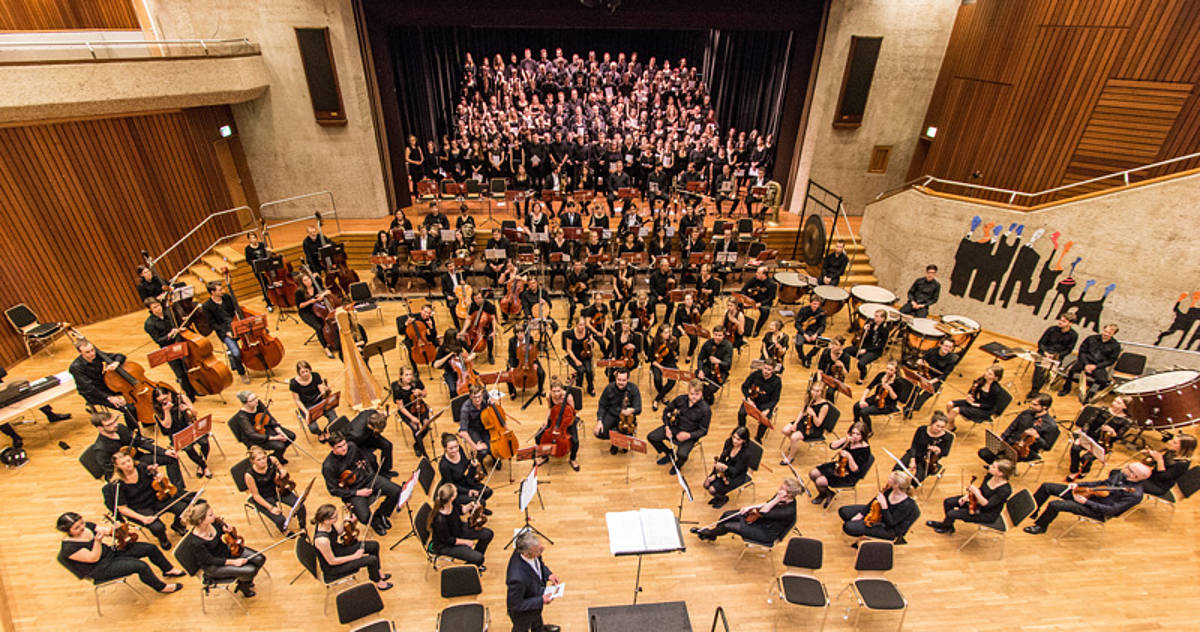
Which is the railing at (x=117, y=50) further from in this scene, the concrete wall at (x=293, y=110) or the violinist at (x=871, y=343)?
the violinist at (x=871, y=343)

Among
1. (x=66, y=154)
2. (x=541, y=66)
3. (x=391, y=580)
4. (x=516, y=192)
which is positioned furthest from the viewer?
(x=541, y=66)

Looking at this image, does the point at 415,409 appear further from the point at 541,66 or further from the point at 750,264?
the point at 541,66

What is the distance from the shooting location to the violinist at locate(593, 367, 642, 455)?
262 inches

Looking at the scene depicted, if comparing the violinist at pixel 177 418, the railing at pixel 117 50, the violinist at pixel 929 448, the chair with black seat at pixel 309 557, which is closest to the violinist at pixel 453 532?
the chair with black seat at pixel 309 557

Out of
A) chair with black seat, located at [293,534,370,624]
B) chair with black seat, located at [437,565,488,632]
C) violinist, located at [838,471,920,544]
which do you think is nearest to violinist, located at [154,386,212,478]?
chair with black seat, located at [293,534,370,624]

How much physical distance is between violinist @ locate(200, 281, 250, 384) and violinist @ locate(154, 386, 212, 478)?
156 centimetres

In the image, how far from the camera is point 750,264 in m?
10.4

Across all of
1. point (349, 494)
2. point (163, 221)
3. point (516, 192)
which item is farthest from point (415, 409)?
point (163, 221)

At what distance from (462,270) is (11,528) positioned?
6.69 meters

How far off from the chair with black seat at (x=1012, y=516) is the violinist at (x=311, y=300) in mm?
8959

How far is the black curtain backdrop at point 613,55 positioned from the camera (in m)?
15.0

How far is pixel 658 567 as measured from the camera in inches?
219

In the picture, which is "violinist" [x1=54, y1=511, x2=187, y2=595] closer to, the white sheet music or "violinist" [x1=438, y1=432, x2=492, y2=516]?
"violinist" [x1=438, y1=432, x2=492, y2=516]

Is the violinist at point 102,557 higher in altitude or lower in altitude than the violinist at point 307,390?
lower
